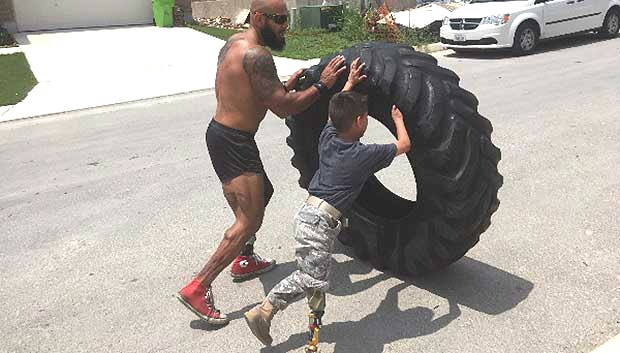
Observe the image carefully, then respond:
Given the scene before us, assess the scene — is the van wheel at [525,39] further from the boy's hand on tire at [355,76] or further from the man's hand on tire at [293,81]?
the boy's hand on tire at [355,76]

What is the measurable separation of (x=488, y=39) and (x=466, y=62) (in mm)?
922

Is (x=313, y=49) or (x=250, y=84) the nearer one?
(x=250, y=84)

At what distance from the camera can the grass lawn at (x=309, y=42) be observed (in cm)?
1478

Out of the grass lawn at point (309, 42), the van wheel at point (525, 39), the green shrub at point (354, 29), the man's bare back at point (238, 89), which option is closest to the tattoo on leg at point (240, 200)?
the man's bare back at point (238, 89)

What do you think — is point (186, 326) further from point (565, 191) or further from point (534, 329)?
point (565, 191)

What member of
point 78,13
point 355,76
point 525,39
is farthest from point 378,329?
point 78,13

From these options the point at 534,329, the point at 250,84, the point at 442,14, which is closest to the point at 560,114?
the point at 534,329

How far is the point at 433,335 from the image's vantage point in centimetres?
324

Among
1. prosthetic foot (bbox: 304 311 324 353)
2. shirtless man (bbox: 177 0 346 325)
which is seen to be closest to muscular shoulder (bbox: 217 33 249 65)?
shirtless man (bbox: 177 0 346 325)

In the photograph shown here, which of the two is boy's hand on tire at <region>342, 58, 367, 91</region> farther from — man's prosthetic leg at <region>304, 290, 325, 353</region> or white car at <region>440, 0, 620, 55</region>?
white car at <region>440, 0, 620, 55</region>

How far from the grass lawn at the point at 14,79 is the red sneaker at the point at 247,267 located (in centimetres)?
850

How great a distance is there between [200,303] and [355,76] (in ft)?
5.02

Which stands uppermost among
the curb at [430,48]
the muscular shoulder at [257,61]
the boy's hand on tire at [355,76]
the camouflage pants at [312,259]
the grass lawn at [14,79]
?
the muscular shoulder at [257,61]

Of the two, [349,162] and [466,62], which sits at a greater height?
[349,162]
